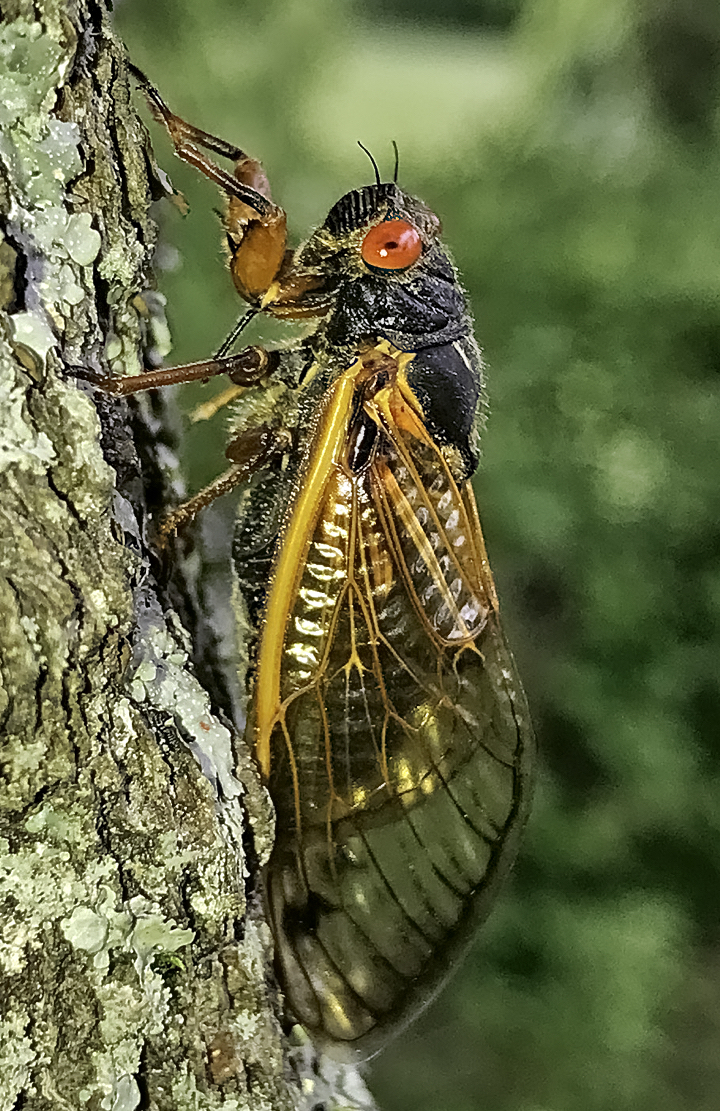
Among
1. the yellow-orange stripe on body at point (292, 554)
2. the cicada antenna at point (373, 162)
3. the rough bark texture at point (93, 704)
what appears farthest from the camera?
the cicada antenna at point (373, 162)

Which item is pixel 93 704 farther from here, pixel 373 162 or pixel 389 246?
pixel 373 162

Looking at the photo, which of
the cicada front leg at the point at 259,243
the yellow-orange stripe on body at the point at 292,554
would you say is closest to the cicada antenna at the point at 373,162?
the cicada front leg at the point at 259,243

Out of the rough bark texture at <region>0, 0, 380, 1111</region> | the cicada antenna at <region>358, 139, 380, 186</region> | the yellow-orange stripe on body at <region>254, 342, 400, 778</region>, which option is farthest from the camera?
the cicada antenna at <region>358, 139, 380, 186</region>

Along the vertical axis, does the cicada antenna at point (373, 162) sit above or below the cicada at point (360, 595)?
above

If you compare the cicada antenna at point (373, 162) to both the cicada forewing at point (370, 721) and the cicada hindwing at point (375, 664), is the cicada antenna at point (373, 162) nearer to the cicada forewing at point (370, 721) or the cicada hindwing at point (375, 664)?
the cicada hindwing at point (375, 664)

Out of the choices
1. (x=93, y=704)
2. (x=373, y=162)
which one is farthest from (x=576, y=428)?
(x=93, y=704)

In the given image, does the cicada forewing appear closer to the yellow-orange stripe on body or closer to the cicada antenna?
the yellow-orange stripe on body

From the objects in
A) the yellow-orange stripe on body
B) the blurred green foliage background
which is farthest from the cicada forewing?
the blurred green foliage background
